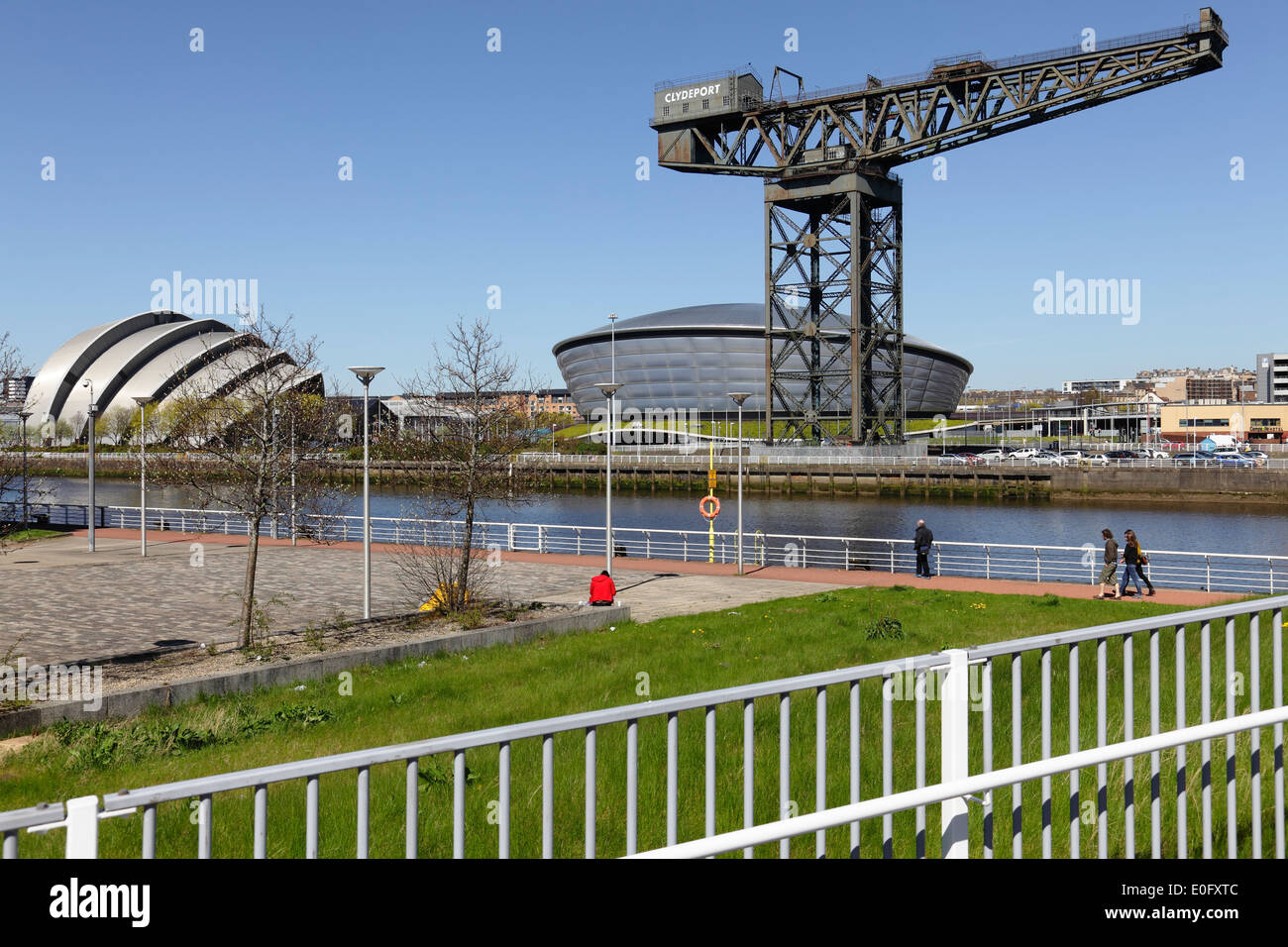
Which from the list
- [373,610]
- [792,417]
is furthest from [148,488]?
[373,610]

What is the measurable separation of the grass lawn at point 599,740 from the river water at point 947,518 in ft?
88.1

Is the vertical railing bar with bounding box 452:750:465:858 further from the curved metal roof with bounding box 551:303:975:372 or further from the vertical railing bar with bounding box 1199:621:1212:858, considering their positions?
the curved metal roof with bounding box 551:303:975:372

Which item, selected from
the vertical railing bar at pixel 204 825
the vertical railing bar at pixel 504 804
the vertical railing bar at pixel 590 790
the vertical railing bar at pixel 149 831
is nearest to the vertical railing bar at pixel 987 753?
the vertical railing bar at pixel 590 790

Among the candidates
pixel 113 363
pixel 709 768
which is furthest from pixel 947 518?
pixel 113 363

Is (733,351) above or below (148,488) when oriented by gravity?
above

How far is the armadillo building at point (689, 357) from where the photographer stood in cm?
13025

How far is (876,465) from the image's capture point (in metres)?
72.8

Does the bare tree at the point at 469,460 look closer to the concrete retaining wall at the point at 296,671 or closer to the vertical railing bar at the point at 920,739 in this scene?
the concrete retaining wall at the point at 296,671

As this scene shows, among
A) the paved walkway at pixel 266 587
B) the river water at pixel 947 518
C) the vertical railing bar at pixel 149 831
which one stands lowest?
the river water at pixel 947 518

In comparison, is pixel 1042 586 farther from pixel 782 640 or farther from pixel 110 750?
pixel 110 750

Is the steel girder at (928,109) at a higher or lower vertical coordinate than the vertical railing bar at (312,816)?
higher

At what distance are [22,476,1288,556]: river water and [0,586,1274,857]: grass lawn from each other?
26839 millimetres

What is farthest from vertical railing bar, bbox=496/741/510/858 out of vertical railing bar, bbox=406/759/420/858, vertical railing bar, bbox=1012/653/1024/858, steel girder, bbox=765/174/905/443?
steel girder, bbox=765/174/905/443
